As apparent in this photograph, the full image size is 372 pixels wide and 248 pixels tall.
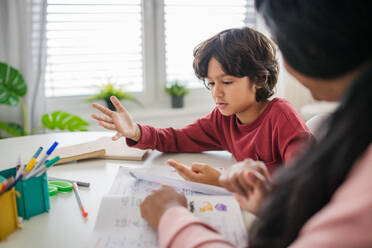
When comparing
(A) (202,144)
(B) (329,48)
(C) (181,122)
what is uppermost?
(B) (329,48)

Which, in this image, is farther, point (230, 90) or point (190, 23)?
point (190, 23)

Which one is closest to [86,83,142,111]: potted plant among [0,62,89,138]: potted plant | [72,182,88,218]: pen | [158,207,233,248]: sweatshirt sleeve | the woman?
[0,62,89,138]: potted plant

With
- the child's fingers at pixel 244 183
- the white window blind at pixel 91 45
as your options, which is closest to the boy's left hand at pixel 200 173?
the child's fingers at pixel 244 183

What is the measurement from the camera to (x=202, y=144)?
4.10 feet

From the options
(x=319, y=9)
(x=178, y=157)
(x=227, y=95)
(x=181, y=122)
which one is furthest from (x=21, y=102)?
(x=319, y=9)

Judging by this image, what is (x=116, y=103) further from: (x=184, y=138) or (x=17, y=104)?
(x=17, y=104)

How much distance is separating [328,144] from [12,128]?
6.80 feet

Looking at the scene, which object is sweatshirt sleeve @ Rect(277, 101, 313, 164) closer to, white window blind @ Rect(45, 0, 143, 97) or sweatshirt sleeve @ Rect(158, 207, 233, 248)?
sweatshirt sleeve @ Rect(158, 207, 233, 248)

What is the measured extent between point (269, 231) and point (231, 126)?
779 millimetres

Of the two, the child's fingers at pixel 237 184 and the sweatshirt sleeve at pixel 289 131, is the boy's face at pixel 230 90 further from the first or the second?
the child's fingers at pixel 237 184

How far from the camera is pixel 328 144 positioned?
1.38 feet

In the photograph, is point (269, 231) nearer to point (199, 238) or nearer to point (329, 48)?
point (199, 238)

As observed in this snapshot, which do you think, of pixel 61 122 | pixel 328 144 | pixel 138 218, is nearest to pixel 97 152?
pixel 138 218

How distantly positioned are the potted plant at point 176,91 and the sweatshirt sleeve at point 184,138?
4.18 feet
